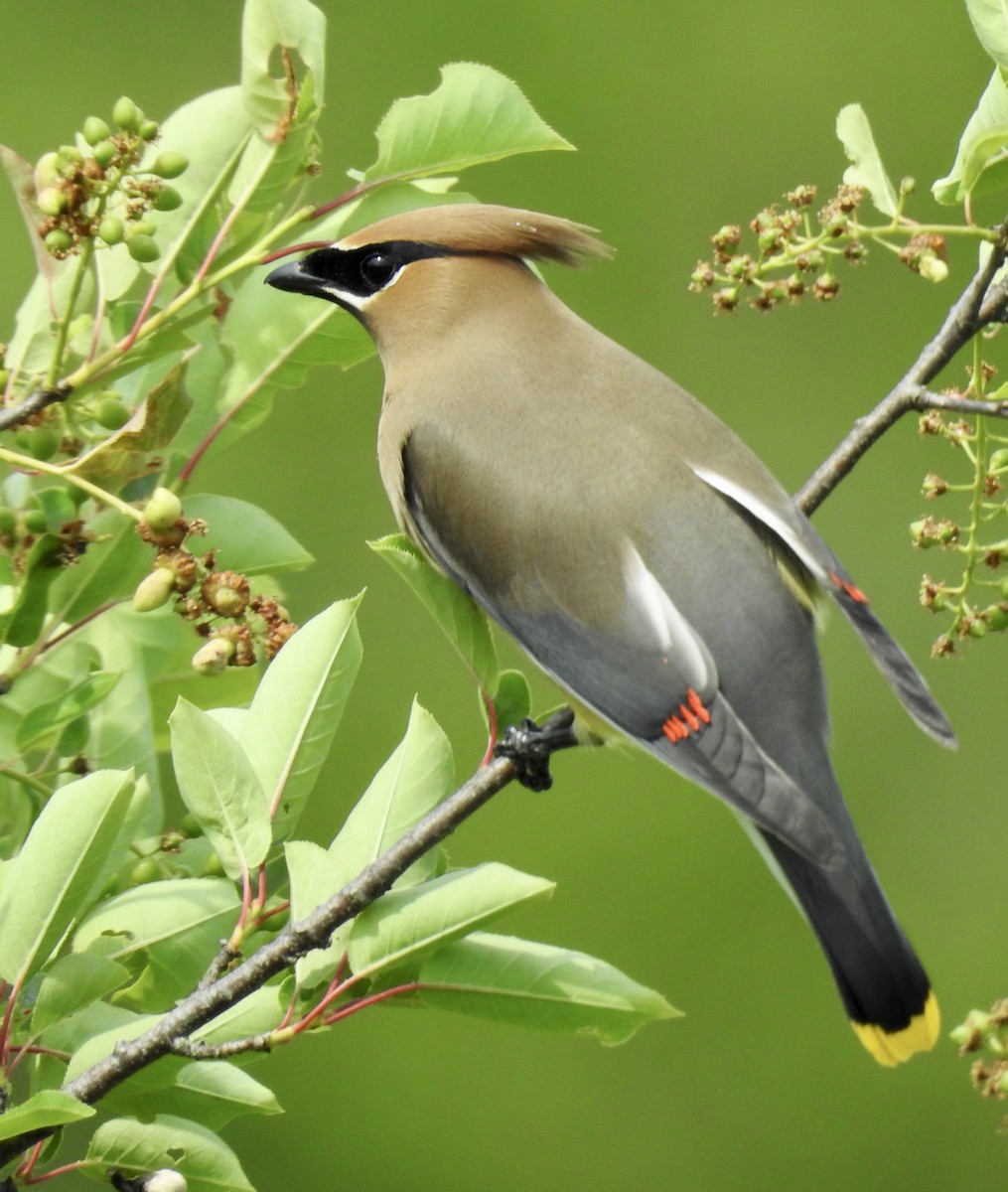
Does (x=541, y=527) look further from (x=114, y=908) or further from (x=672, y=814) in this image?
(x=672, y=814)

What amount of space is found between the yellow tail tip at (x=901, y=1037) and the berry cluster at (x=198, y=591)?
100 cm

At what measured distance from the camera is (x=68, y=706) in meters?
1.71

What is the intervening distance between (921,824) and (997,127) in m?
3.75

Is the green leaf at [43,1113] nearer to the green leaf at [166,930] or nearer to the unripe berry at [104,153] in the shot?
the green leaf at [166,930]

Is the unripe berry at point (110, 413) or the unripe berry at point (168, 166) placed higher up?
the unripe berry at point (168, 166)

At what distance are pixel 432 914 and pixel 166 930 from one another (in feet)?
0.76

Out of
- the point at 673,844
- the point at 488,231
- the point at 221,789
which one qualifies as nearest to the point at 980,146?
the point at 221,789

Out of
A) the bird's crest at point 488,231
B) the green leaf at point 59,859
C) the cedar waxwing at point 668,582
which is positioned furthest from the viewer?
the bird's crest at point 488,231

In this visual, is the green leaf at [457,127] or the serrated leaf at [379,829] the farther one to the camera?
the green leaf at [457,127]

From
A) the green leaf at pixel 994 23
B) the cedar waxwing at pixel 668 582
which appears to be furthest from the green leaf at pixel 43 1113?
the green leaf at pixel 994 23

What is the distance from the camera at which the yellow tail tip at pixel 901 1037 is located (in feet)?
7.58

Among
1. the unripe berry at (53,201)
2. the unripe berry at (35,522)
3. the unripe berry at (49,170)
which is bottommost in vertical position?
the unripe berry at (35,522)

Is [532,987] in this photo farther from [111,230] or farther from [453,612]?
[111,230]

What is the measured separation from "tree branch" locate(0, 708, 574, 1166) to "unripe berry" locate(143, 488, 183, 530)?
1.04ft
